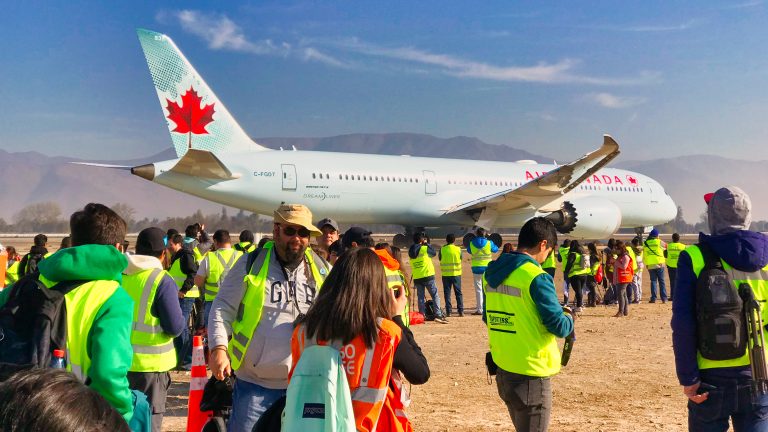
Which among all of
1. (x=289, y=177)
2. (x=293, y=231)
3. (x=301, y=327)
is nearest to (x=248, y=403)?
(x=293, y=231)

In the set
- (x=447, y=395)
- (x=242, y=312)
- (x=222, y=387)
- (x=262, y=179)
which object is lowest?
(x=447, y=395)

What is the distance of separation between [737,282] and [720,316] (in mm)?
242

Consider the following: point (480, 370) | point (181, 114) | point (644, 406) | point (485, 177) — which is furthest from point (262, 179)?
point (644, 406)

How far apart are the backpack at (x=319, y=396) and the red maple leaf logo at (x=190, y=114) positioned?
75.1ft

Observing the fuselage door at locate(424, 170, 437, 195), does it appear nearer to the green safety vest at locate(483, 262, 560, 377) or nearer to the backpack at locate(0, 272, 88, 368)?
the green safety vest at locate(483, 262, 560, 377)

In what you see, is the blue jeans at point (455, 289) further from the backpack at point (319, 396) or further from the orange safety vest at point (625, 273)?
the backpack at point (319, 396)

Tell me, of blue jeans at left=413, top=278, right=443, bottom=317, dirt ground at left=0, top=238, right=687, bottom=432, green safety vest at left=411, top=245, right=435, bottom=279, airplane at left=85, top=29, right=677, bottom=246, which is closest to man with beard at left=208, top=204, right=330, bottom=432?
dirt ground at left=0, top=238, right=687, bottom=432

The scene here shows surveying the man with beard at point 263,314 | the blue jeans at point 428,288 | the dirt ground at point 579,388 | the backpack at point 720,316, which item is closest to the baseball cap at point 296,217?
the man with beard at point 263,314

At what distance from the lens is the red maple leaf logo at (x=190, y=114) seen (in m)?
24.8

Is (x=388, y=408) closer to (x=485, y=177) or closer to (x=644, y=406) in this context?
(x=644, y=406)

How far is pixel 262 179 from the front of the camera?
2377 centimetres

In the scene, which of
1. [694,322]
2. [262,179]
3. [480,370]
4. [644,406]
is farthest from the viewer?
[262,179]

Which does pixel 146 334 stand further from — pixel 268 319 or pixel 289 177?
pixel 289 177

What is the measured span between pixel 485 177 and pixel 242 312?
25.6 meters
